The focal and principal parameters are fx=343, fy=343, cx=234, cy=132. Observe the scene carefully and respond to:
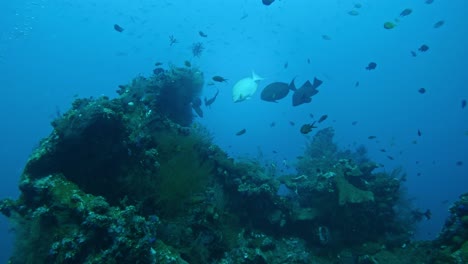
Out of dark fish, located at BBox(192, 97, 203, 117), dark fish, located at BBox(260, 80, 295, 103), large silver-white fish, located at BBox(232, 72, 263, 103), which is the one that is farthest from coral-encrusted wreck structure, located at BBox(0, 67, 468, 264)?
large silver-white fish, located at BBox(232, 72, 263, 103)

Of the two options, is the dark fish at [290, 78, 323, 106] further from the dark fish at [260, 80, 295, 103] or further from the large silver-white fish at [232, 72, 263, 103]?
the large silver-white fish at [232, 72, 263, 103]

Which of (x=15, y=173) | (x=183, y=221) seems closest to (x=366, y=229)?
(x=183, y=221)

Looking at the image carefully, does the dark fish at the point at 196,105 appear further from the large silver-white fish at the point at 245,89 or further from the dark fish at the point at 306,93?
the dark fish at the point at 306,93

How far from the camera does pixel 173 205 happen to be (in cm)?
664

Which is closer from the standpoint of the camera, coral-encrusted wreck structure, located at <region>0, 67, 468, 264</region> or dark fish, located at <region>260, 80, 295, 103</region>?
coral-encrusted wreck structure, located at <region>0, 67, 468, 264</region>

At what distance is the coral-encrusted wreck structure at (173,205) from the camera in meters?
5.45

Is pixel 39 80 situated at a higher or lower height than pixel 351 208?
lower

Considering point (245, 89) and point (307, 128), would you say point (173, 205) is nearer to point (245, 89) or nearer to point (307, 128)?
point (307, 128)

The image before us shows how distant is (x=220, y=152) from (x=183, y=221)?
3.52 meters

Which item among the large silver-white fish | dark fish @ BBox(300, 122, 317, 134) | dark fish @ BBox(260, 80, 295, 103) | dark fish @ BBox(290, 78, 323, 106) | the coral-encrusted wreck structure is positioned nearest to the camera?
the coral-encrusted wreck structure

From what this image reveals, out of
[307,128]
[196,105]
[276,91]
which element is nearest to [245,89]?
[196,105]

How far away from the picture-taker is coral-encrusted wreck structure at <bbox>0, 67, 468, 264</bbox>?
17.9 feet

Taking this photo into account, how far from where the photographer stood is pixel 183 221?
6.79 metres

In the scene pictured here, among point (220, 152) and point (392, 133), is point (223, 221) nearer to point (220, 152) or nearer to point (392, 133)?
point (220, 152)
